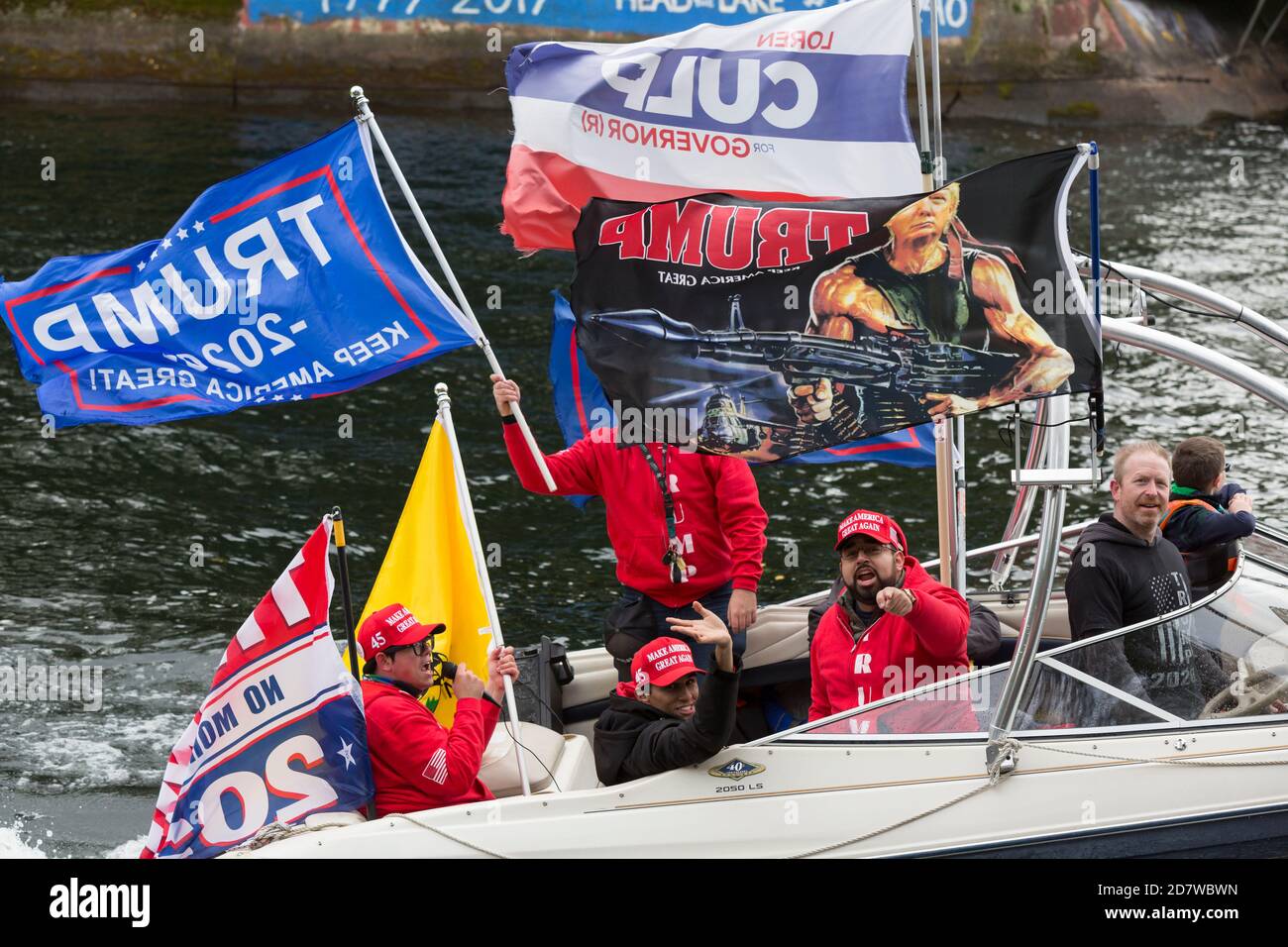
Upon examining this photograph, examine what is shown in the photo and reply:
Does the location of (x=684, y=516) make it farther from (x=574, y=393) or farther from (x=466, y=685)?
(x=574, y=393)

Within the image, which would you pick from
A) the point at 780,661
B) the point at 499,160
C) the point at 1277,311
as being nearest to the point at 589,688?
the point at 780,661

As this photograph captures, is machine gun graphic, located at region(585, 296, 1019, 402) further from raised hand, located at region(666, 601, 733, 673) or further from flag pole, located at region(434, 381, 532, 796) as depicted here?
raised hand, located at region(666, 601, 733, 673)

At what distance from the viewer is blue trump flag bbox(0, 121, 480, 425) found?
7.16 m

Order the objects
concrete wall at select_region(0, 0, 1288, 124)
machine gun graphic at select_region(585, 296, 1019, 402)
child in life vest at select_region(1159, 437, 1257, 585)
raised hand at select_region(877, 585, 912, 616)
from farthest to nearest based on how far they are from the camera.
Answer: concrete wall at select_region(0, 0, 1288, 124) → child in life vest at select_region(1159, 437, 1257, 585) → raised hand at select_region(877, 585, 912, 616) → machine gun graphic at select_region(585, 296, 1019, 402)

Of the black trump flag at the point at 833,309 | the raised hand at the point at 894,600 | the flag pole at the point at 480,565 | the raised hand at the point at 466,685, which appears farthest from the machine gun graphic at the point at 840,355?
the raised hand at the point at 466,685

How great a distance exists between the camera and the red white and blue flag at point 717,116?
27.3 ft

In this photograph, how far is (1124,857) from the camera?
6102 millimetres

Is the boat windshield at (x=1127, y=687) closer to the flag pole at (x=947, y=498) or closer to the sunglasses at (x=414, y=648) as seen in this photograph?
the flag pole at (x=947, y=498)

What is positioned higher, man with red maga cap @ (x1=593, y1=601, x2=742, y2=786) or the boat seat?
man with red maga cap @ (x1=593, y1=601, x2=742, y2=786)

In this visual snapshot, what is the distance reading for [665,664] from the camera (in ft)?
20.7

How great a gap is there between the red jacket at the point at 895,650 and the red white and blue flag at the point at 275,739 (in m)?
1.95

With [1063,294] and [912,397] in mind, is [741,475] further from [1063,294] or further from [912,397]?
[1063,294]

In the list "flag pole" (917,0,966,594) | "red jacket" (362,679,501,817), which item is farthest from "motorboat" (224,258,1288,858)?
"flag pole" (917,0,966,594)

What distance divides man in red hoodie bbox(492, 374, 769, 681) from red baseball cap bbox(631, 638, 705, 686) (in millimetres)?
1361
